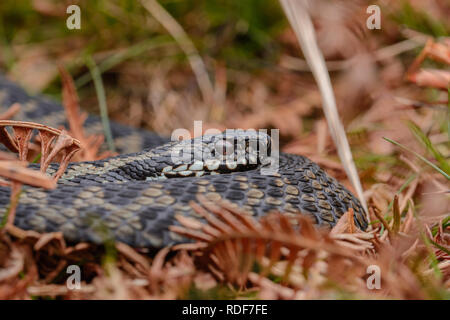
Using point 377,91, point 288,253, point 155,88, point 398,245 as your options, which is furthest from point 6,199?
point 377,91

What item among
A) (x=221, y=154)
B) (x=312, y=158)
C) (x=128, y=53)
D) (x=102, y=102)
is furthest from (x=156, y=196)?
(x=128, y=53)

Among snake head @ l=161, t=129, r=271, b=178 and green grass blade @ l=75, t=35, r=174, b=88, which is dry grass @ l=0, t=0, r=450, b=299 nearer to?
green grass blade @ l=75, t=35, r=174, b=88

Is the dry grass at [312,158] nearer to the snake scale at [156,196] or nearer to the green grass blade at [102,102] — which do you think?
the snake scale at [156,196]

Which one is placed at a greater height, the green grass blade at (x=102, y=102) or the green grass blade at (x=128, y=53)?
the green grass blade at (x=128, y=53)

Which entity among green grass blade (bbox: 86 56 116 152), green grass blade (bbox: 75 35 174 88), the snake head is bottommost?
the snake head

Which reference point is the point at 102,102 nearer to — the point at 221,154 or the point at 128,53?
the point at 128,53

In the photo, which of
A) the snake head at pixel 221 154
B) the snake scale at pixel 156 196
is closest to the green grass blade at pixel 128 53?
the snake scale at pixel 156 196

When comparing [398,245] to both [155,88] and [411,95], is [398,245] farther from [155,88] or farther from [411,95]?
[155,88]

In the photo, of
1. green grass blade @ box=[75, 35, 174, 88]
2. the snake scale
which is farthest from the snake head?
green grass blade @ box=[75, 35, 174, 88]

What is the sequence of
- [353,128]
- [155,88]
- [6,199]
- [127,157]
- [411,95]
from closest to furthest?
[6,199] < [127,157] < [353,128] < [411,95] < [155,88]
